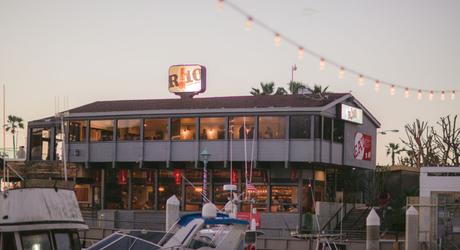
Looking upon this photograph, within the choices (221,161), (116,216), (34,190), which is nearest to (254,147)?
(221,161)

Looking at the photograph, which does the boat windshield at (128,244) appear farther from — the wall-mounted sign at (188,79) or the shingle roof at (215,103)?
the wall-mounted sign at (188,79)

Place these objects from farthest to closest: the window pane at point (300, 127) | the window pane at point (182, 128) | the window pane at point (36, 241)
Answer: the window pane at point (182, 128) → the window pane at point (300, 127) → the window pane at point (36, 241)

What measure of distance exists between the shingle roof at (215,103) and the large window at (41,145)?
240 centimetres

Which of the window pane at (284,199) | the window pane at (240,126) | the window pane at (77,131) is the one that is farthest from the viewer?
the window pane at (77,131)

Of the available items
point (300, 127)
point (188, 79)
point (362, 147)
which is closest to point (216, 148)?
point (300, 127)

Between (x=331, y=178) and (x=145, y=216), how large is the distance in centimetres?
1110

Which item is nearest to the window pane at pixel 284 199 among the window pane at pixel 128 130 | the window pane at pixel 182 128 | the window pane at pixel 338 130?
the window pane at pixel 338 130

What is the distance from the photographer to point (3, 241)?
16625mm

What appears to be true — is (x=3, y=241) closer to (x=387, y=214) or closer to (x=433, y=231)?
(x=433, y=231)

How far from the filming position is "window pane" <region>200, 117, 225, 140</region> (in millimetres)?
45406

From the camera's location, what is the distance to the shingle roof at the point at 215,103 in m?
45.6

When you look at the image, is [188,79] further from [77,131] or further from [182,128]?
[77,131]

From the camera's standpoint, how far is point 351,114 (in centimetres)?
4734

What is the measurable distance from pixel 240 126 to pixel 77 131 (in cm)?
1054
